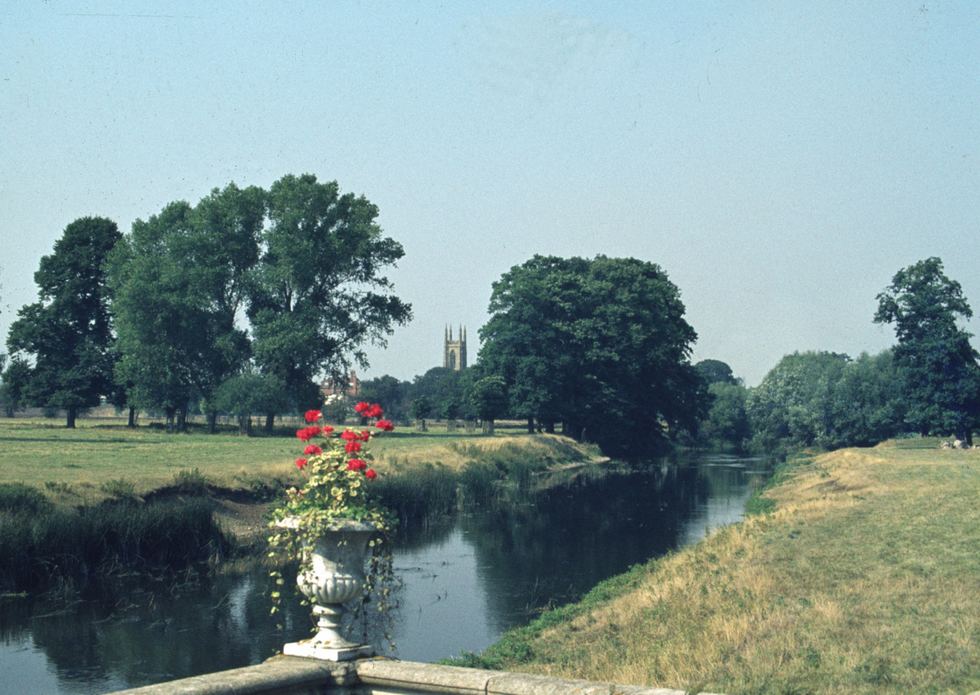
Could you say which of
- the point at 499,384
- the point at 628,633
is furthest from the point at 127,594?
the point at 499,384

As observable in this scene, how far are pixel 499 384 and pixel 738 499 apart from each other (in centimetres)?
3213

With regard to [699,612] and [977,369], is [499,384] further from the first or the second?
[699,612]

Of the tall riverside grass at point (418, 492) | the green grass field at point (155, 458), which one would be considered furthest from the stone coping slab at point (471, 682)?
the tall riverside grass at point (418, 492)

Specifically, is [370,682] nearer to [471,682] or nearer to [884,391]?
[471,682]

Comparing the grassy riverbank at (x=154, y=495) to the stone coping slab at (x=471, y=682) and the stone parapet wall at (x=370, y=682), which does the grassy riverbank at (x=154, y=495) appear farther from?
the stone coping slab at (x=471, y=682)

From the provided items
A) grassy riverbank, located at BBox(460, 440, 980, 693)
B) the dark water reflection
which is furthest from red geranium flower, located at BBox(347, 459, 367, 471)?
the dark water reflection

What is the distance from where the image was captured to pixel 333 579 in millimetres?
8930

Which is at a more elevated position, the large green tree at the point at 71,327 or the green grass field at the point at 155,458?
the large green tree at the point at 71,327

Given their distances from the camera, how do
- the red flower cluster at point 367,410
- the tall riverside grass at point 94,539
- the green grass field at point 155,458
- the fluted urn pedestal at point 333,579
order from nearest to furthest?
the fluted urn pedestal at point 333,579 → the red flower cluster at point 367,410 → the tall riverside grass at point 94,539 → the green grass field at point 155,458

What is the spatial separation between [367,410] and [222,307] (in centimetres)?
6434

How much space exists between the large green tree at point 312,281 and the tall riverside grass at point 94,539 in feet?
124

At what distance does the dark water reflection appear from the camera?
1986 centimetres

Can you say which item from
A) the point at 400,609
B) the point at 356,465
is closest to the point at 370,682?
the point at 356,465

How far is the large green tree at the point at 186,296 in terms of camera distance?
2704 inches
